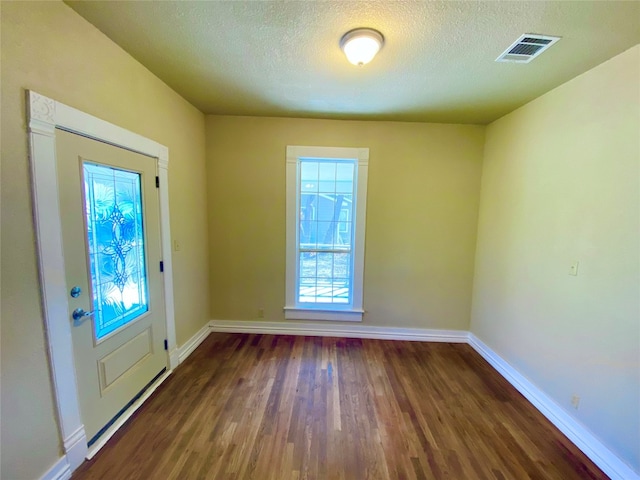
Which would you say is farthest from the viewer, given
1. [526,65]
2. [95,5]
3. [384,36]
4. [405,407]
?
[405,407]

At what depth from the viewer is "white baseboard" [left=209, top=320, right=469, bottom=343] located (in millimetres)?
3434

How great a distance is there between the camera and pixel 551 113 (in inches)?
88.8

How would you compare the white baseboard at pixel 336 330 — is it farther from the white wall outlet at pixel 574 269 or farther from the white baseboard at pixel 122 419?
the white wall outlet at pixel 574 269

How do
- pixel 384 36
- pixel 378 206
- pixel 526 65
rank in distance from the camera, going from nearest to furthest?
1. pixel 384 36
2. pixel 526 65
3. pixel 378 206

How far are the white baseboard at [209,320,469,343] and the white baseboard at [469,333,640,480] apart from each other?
66 centimetres

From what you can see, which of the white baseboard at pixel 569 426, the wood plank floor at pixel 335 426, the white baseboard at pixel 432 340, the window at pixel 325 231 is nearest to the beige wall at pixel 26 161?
the white baseboard at pixel 432 340

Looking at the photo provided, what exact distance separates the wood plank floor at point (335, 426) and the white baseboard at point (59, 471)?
0.27 ft

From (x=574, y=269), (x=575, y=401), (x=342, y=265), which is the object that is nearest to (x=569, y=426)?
(x=575, y=401)

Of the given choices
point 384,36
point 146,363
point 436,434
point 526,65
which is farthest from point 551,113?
point 146,363

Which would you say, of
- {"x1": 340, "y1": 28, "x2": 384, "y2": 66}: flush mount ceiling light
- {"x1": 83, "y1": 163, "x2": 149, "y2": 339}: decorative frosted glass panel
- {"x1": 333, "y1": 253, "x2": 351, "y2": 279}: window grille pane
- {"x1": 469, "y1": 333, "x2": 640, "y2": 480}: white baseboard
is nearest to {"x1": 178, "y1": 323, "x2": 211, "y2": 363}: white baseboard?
{"x1": 83, "y1": 163, "x2": 149, "y2": 339}: decorative frosted glass panel

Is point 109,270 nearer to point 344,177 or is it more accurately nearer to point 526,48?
point 344,177

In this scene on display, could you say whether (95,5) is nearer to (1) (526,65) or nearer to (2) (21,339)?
(2) (21,339)

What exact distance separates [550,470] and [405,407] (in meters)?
0.93

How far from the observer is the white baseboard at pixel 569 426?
1669 millimetres
